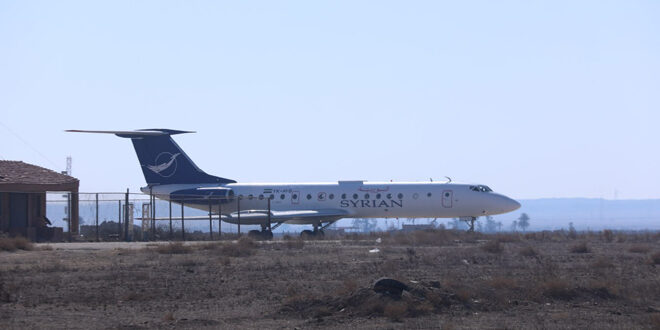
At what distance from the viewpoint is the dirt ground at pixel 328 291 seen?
1455 cm

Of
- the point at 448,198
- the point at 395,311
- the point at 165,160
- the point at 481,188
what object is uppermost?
the point at 165,160

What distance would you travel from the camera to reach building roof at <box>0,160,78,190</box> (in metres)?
39.6

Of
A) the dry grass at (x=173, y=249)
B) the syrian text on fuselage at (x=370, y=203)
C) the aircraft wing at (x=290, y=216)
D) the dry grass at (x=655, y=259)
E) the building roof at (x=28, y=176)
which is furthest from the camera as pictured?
the syrian text on fuselage at (x=370, y=203)

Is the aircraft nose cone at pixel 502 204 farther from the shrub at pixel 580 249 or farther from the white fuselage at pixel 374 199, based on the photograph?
the shrub at pixel 580 249

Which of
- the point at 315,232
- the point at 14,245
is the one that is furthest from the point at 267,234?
the point at 14,245

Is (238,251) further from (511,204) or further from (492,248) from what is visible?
(511,204)

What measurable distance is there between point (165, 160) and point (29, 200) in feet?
29.4

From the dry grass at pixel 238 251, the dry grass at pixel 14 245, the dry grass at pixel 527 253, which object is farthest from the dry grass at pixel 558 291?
the dry grass at pixel 14 245

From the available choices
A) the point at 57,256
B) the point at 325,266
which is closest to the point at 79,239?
the point at 57,256

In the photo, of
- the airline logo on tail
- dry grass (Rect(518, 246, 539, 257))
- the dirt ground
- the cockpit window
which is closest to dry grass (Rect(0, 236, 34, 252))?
the dirt ground

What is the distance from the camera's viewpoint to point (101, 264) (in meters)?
24.1

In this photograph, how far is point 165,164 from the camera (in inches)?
1873

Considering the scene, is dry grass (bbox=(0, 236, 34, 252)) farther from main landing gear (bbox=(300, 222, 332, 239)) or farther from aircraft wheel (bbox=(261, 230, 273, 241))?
main landing gear (bbox=(300, 222, 332, 239))

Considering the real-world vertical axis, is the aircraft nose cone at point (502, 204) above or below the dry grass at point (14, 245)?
above
